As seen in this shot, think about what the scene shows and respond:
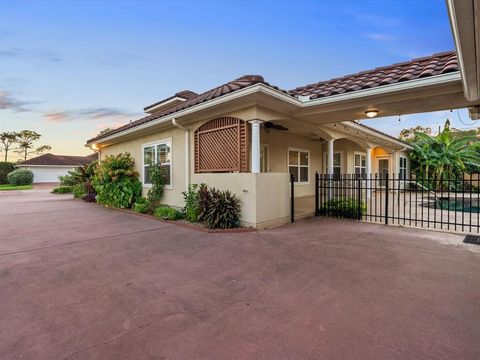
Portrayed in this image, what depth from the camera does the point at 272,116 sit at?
7.84 m

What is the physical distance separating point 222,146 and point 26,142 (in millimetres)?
51910

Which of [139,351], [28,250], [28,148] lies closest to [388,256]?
[139,351]

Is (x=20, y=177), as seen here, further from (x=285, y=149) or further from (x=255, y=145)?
(x=255, y=145)

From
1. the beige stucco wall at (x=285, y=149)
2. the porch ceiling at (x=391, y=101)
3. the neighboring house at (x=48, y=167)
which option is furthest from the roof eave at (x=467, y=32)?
the neighboring house at (x=48, y=167)

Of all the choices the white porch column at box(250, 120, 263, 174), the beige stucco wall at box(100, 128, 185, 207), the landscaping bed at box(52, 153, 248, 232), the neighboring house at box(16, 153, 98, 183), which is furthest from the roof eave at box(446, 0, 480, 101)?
the neighboring house at box(16, 153, 98, 183)

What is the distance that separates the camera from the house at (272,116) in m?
5.61

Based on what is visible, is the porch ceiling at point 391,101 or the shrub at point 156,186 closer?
the porch ceiling at point 391,101

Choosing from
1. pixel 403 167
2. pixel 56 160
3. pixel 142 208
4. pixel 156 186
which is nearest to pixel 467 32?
pixel 156 186

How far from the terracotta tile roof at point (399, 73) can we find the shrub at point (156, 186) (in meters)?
6.31

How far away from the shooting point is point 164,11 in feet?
32.4

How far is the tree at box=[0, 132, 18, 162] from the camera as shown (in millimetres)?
42688

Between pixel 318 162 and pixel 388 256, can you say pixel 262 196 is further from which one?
pixel 318 162

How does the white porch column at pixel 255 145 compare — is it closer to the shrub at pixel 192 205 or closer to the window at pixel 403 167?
the shrub at pixel 192 205

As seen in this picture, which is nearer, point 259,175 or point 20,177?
point 259,175
